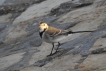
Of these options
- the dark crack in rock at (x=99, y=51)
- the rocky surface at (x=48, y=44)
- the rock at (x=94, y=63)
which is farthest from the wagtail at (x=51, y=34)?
the rock at (x=94, y=63)

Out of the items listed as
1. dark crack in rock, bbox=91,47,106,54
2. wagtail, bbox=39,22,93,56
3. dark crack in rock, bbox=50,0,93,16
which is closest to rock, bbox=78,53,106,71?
dark crack in rock, bbox=91,47,106,54

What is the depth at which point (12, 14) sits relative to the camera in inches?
538

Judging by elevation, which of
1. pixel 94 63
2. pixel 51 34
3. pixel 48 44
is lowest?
pixel 48 44

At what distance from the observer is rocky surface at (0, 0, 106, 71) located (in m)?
7.81

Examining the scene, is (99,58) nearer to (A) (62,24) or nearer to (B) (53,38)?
(B) (53,38)

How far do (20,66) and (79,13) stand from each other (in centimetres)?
303

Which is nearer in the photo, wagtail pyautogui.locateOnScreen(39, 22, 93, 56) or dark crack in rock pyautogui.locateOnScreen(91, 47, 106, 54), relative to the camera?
dark crack in rock pyautogui.locateOnScreen(91, 47, 106, 54)

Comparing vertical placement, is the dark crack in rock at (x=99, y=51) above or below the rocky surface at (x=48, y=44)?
above

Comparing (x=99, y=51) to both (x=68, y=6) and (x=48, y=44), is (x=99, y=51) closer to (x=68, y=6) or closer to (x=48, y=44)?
(x=48, y=44)

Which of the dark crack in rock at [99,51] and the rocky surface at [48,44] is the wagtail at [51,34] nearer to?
the rocky surface at [48,44]

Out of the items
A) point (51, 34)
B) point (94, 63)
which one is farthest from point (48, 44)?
point (94, 63)

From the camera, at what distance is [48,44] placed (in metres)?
9.95

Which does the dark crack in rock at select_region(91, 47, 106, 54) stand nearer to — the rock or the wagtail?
the rock

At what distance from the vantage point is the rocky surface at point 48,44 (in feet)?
25.6
